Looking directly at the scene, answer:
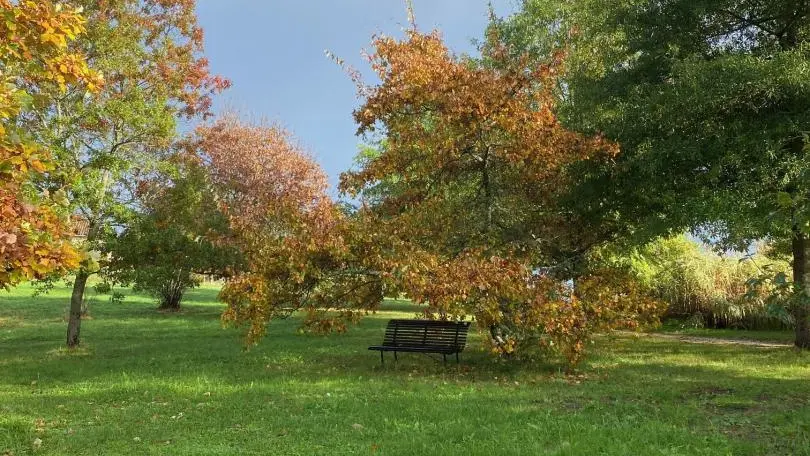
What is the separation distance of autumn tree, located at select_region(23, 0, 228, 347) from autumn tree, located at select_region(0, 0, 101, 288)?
7344 millimetres

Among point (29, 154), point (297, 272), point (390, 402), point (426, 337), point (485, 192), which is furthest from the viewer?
point (485, 192)

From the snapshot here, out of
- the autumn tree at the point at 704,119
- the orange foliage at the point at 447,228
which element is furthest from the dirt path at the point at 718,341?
the orange foliage at the point at 447,228

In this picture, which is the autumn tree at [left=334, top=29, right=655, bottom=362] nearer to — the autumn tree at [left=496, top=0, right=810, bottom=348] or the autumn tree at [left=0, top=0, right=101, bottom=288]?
the autumn tree at [left=496, top=0, right=810, bottom=348]

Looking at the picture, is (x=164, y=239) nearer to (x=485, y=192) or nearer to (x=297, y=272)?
(x=297, y=272)

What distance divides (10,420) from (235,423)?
93.6 inches

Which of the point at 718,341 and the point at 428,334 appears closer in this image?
the point at 428,334

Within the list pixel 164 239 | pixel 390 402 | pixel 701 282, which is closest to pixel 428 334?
pixel 390 402

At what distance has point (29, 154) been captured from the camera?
15.0 feet

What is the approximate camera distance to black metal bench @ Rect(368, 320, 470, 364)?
10.2 m

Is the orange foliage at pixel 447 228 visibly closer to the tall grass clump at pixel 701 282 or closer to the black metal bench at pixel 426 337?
the black metal bench at pixel 426 337

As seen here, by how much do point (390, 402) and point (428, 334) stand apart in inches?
144

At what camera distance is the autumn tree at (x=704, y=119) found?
10234mm

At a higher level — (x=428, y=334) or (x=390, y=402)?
(x=428, y=334)

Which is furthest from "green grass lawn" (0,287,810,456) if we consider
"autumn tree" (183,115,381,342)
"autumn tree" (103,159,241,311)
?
"autumn tree" (103,159,241,311)
